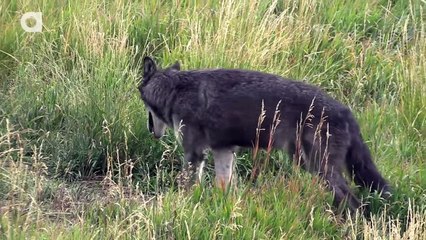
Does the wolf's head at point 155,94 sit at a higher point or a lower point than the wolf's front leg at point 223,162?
higher

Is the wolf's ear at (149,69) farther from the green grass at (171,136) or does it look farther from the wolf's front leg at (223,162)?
the wolf's front leg at (223,162)

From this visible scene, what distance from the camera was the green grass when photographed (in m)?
6.18

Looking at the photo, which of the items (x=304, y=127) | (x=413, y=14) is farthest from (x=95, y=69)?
(x=413, y=14)

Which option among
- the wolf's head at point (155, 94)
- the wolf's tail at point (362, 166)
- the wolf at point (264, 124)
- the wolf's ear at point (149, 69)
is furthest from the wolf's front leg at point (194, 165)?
the wolf's tail at point (362, 166)

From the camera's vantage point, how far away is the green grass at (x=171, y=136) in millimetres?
6184

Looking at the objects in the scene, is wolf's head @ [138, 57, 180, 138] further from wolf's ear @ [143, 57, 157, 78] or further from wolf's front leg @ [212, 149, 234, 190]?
wolf's front leg @ [212, 149, 234, 190]

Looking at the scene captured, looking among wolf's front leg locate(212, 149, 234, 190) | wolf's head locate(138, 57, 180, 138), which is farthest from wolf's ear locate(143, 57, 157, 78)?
wolf's front leg locate(212, 149, 234, 190)

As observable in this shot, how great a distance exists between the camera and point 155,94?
24.6ft

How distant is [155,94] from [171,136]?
1.46 feet

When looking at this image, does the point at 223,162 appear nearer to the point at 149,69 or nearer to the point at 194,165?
the point at 194,165

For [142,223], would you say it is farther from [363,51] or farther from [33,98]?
[363,51]

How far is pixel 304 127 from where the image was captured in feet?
22.3

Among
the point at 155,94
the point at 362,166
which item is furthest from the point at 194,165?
the point at 362,166

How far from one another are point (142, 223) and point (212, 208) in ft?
1.60
